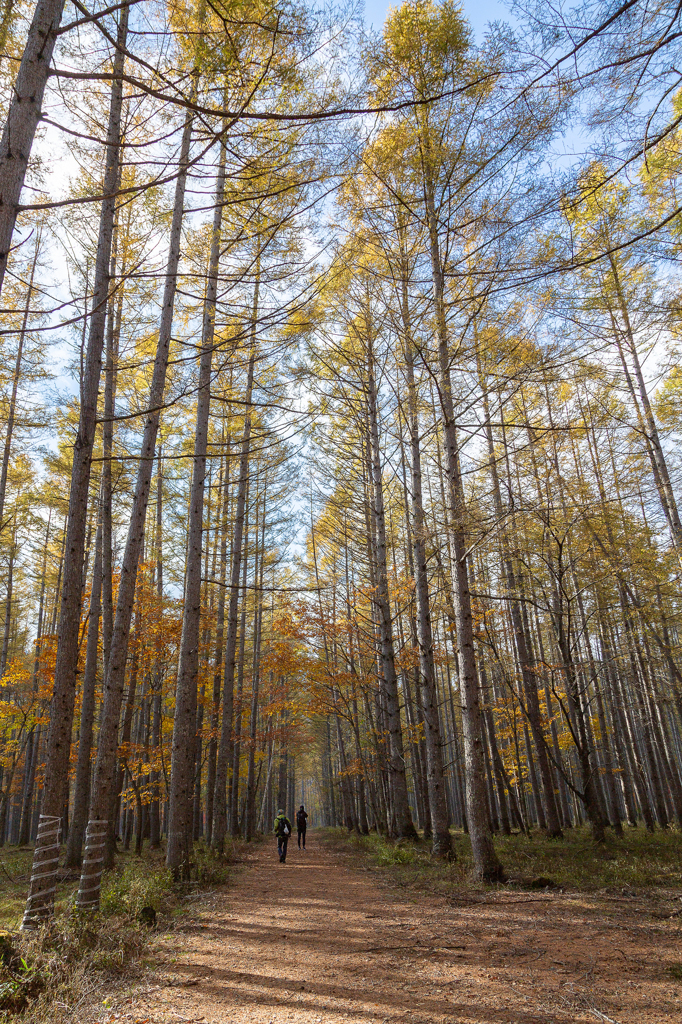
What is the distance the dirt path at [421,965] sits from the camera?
3094 mm

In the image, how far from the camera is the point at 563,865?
771cm

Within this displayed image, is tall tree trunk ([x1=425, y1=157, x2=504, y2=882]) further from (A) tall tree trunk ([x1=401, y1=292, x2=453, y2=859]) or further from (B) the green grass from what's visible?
(A) tall tree trunk ([x1=401, y1=292, x2=453, y2=859])

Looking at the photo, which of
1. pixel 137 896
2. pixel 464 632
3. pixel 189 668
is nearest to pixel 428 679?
pixel 464 632

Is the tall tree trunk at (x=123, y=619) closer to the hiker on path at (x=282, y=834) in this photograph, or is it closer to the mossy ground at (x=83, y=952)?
the mossy ground at (x=83, y=952)

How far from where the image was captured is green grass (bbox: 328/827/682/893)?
20.6 ft

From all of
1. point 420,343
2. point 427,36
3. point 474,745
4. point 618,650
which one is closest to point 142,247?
point 420,343

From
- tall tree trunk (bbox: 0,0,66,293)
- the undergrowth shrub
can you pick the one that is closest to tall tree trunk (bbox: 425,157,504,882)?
the undergrowth shrub

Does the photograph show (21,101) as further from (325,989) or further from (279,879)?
(279,879)

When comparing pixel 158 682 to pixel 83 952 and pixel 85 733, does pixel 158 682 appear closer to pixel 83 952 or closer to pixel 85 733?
pixel 85 733

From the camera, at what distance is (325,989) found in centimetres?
355

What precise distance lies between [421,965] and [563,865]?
5.06m

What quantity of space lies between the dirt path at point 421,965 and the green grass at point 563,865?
3.19 ft

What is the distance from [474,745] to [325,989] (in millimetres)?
3404

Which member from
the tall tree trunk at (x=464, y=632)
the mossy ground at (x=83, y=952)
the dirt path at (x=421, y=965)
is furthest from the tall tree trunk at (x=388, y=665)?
the mossy ground at (x=83, y=952)
